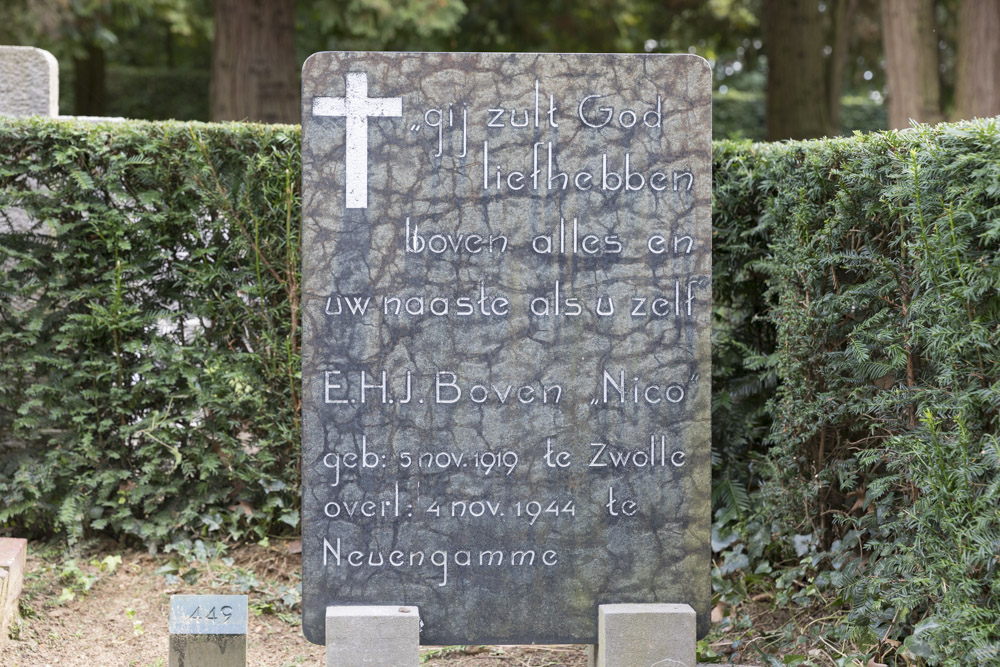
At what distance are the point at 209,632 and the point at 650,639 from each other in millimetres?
1429

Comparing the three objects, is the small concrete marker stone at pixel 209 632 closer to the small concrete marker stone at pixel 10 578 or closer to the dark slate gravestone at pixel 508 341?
the dark slate gravestone at pixel 508 341

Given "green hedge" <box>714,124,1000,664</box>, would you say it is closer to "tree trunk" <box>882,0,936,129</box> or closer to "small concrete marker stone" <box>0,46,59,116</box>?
"small concrete marker stone" <box>0,46,59,116</box>

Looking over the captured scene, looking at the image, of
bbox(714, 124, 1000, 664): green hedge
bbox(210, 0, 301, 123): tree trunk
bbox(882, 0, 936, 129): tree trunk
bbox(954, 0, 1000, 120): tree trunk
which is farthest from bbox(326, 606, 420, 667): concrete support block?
bbox(882, 0, 936, 129): tree trunk

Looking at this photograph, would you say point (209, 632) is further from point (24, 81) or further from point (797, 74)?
point (797, 74)

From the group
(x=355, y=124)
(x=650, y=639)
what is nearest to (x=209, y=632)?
(x=650, y=639)

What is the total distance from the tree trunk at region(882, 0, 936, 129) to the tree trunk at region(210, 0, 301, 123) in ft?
18.6

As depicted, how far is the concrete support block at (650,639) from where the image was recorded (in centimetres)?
309

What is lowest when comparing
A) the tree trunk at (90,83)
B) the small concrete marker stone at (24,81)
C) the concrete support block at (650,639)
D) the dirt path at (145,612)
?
the dirt path at (145,612)

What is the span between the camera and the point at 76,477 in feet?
14.0

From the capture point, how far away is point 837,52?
13.1 m

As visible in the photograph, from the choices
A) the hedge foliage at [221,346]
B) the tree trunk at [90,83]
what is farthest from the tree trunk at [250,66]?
the tree trunk at [90,83]

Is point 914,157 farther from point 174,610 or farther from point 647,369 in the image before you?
point 174,610

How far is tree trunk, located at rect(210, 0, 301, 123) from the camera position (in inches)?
333

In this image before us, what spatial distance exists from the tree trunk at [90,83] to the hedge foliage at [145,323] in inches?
433
